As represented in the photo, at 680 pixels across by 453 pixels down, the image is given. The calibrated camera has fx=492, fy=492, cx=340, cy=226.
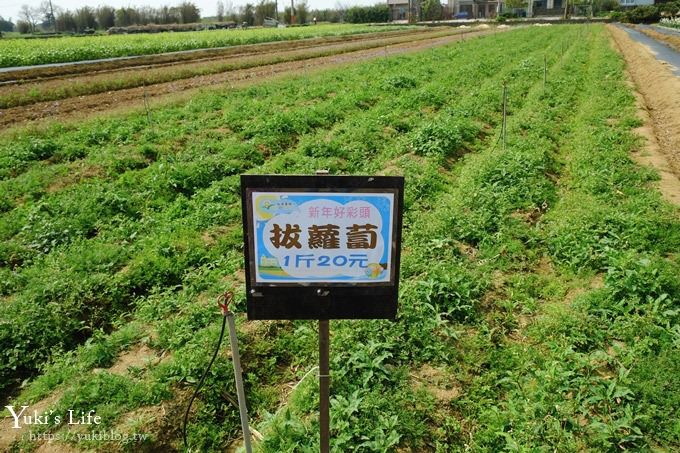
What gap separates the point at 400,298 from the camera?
5.61 metres

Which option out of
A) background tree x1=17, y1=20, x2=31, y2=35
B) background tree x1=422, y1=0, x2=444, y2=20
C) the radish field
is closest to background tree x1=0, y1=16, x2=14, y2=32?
background tree x1=17, y1=20, x2=31, y2=35

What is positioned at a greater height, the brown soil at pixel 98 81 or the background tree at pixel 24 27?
the background tree at pixel 24 27

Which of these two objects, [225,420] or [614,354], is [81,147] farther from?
[614,354]

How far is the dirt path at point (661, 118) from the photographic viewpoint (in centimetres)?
991

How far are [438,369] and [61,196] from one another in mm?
7159

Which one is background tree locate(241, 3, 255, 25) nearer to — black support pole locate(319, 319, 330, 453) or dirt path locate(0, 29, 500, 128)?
dirt path locate(0, 29, 500, 128)

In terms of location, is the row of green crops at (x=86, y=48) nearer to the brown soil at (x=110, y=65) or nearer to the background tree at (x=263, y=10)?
the brown soil at (x=110, y=65)

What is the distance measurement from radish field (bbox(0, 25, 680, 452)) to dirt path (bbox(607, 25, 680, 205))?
49 cm

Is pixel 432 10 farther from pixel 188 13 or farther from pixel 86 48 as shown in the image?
pixel 86 48

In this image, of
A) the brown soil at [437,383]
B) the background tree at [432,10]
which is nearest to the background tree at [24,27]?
the background tree at [432,10]

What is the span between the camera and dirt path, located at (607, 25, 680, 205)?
9.91 m

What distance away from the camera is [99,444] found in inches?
156

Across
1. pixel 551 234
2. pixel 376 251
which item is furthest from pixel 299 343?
pixel 551 234

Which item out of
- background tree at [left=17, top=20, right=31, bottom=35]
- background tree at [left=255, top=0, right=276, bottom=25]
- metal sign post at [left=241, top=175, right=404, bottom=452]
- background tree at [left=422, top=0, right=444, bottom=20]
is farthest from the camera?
background tree at [left=422, top=0, right=444, bottom=20]
